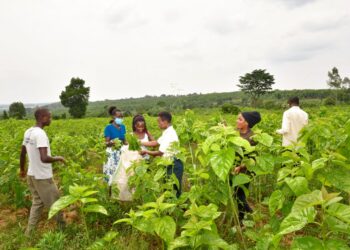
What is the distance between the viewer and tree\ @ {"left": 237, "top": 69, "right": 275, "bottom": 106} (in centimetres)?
5362

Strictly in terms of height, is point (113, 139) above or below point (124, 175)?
above

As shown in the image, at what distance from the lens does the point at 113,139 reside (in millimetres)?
5234

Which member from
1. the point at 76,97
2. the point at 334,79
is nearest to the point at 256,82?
the point at 334,79

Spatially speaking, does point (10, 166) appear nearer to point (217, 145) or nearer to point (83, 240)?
point (83, 240)

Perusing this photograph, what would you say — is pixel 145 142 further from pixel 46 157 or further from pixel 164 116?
pixel 46 157

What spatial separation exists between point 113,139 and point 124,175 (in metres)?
0.83

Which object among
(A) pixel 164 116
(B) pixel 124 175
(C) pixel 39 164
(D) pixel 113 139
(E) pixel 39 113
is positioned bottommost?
(B) pixel 124 175

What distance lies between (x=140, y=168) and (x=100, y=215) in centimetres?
129

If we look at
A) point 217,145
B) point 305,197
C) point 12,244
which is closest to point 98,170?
point 12,244

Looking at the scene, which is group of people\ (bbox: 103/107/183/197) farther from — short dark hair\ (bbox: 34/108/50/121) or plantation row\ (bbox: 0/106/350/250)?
short dark hair\ (bbox: 34/108/50/121)

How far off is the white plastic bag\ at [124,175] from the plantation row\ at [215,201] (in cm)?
17

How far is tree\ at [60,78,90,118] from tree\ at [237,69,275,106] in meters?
25.8

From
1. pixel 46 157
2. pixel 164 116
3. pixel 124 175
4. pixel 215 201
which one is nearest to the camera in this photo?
pixel 215 201

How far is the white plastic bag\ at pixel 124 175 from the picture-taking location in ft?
14.9
